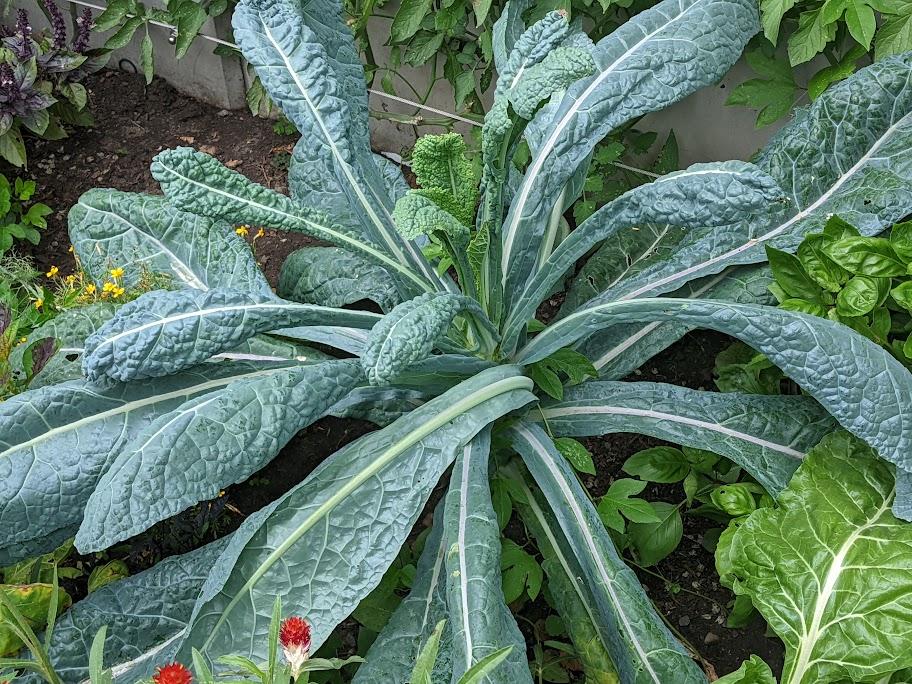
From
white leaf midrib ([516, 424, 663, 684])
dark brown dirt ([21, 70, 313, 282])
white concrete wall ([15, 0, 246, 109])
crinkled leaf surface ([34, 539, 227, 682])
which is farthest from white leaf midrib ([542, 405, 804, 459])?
white concrete wall ([15, 0, 246, 109])

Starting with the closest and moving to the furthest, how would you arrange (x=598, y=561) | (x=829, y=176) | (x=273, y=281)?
(x=598, y=561), (x=829, y=176), (x=273, y=281)

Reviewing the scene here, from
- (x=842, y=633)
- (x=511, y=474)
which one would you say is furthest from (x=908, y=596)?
(x=511, y=474)

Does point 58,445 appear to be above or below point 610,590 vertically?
above

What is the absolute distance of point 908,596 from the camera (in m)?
1.40

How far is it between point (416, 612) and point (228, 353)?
0.69 meters

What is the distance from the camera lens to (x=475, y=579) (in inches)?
56.9

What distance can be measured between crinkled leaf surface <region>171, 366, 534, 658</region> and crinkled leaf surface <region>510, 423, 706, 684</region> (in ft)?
0.60

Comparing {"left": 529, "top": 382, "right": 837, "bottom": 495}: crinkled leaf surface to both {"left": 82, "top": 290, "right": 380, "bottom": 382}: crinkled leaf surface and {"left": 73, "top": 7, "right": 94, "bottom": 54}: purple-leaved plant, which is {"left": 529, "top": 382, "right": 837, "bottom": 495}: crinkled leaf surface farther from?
{"left": 73, "top": 7, "right": 94, "bottom": 54}: purple-leaved plant

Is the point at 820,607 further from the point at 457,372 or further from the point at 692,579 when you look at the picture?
the point at 457,372

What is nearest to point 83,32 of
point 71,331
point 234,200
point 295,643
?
point 71,331

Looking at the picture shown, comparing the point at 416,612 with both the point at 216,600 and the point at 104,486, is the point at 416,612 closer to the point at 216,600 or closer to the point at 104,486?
the point at 216,600

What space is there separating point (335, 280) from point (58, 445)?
760mm

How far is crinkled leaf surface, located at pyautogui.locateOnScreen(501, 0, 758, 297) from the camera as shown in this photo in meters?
Result: 1.72

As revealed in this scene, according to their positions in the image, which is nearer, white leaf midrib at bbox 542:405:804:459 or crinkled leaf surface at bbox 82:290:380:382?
crinkled leaf surface at bbox 82:290:380:382
